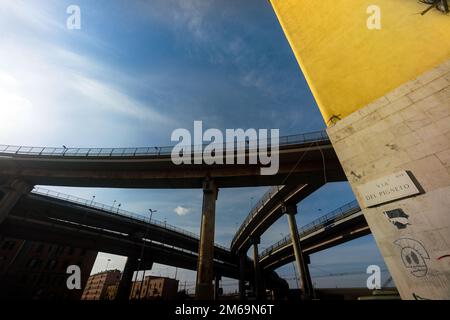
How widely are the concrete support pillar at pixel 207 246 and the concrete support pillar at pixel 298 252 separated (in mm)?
14735

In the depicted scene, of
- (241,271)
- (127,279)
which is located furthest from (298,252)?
(127,279)

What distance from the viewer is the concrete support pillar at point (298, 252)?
24219 millimetres

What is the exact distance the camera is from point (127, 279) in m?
37.6

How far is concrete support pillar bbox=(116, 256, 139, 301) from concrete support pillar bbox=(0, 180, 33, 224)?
77.7ft

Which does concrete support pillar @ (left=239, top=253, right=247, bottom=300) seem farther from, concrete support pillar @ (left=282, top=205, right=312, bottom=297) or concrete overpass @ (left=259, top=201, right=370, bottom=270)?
concrete support pillar @ (left=282, top=205, right=312, bottom=297)

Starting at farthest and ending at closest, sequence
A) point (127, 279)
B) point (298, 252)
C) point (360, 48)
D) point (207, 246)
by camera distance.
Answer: point (127, 279) < point (298, 252) < point (207, 246) < point (360, 48)

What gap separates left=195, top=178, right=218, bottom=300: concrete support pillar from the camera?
13.1 m

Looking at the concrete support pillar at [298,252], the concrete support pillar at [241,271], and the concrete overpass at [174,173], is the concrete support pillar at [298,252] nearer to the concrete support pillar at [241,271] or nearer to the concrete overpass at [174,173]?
the concrete overpass at [174,173]

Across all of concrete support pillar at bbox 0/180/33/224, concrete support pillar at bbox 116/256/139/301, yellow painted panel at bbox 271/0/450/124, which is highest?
concrete support pillar at bbox 0/180/33/224

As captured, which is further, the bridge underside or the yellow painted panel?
the bridge underside

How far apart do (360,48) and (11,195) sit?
3458cm

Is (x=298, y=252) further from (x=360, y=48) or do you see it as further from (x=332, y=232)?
(x=360, y=48)

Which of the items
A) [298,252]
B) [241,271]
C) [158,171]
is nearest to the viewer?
[158,171]

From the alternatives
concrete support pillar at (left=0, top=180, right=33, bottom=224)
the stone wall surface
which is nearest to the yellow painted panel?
the stone wall surface
